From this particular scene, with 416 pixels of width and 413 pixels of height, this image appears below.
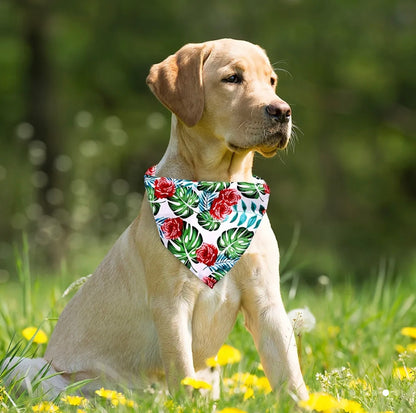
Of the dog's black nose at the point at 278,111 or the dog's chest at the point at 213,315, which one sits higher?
the dog's black nose at the point at 278,111

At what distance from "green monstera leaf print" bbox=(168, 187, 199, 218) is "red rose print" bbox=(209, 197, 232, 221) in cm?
9

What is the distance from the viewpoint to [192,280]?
3.20 m

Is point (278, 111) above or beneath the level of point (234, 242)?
above

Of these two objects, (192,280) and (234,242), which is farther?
(234,242)

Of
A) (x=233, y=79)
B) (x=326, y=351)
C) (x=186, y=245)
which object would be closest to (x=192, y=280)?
(x=186, y=245)

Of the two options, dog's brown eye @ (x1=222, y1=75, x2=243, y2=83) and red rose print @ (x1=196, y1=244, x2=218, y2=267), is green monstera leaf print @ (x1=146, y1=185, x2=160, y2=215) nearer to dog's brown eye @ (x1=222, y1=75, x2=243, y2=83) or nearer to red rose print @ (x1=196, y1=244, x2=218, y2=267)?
red rose print @ (x1=196, y1=244, x2=218, y2=267)

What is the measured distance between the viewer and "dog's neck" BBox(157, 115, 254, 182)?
3.43 m

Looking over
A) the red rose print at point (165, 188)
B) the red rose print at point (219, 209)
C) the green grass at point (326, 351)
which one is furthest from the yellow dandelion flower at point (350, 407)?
the red rose print at point (165, 188)

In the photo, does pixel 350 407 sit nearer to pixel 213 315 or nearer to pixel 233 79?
pixel 213 315

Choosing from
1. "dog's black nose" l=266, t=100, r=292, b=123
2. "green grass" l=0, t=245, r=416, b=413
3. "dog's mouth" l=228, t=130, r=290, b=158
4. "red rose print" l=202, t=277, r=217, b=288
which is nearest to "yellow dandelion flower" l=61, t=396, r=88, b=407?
"green grass" l=0, t=245, r=416, b=413

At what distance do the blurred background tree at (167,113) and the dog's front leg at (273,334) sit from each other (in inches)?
245

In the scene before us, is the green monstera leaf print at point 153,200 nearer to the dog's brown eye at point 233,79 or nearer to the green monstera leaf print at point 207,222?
the green monstera leaf print at point 207,222

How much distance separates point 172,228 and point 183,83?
666 mm

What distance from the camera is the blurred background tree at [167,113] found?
11.3 metres
